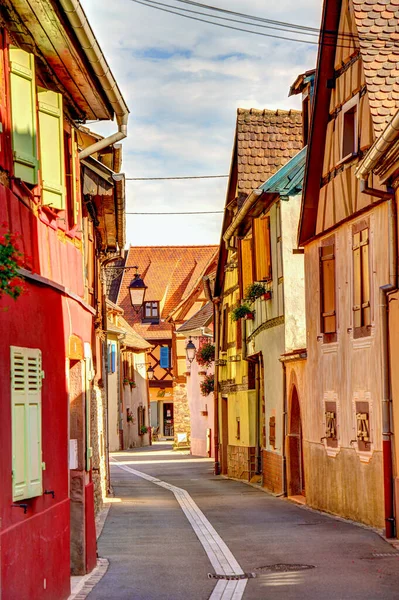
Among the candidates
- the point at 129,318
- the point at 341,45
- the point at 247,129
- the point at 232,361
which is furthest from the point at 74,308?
the point at 129,318

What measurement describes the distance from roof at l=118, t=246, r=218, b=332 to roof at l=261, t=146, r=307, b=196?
51.3 m

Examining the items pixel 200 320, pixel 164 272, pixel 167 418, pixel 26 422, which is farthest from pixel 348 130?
pixel 167 418

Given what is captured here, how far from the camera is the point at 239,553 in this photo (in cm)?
1578

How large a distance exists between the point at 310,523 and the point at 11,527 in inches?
441

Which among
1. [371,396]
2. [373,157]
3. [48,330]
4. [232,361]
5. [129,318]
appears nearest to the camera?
[48,330]

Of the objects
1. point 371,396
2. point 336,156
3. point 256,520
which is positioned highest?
point 336,156

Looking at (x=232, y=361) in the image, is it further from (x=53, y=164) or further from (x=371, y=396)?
(x=53, y=164)

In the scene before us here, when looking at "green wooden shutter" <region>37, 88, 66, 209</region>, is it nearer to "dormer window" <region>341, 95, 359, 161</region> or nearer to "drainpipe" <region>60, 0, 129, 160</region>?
"drainpipe" <region>60, 0, 129, 160</region>

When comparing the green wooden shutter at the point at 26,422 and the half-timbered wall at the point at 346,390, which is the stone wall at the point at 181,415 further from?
the green wooden shutter at the point at 26,422

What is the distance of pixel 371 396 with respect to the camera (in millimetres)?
19344

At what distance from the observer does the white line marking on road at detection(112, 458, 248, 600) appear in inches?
485

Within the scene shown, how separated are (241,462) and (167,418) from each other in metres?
50.2

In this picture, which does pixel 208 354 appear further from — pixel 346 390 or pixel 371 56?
pixel 371 56

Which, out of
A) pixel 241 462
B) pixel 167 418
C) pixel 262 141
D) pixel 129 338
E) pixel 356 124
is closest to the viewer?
pixel 356 124
